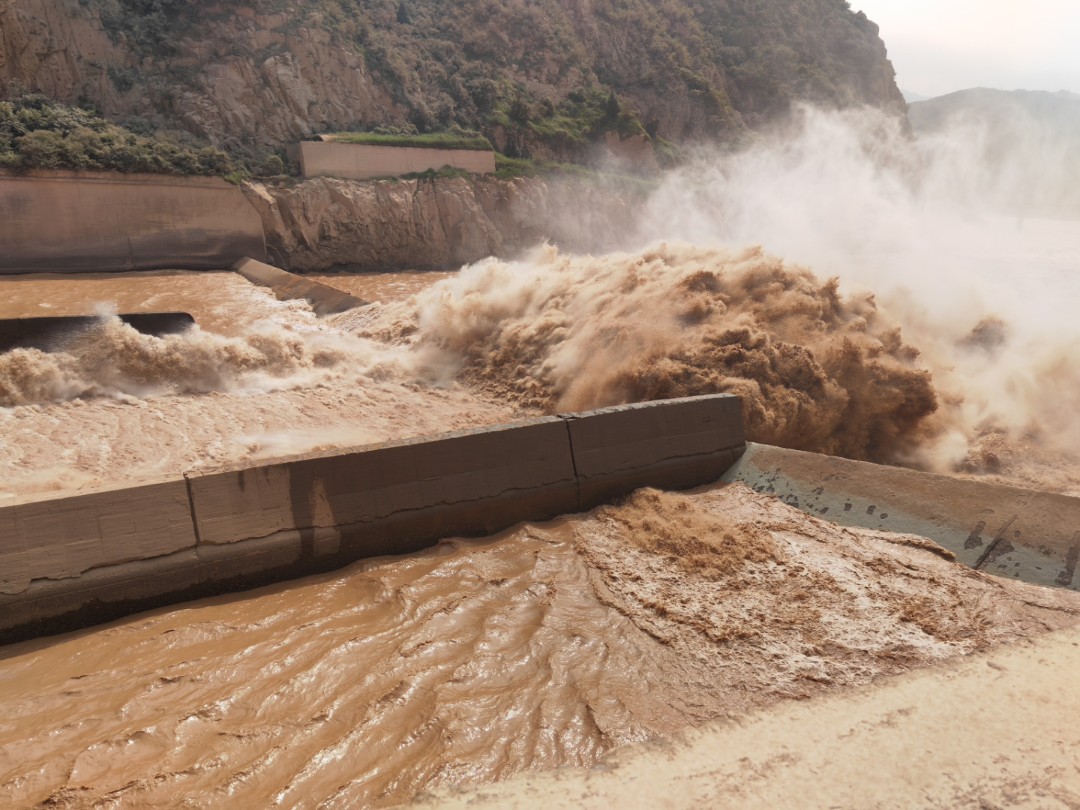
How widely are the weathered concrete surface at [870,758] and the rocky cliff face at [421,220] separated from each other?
24.3 metres

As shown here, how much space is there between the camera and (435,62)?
3456cm

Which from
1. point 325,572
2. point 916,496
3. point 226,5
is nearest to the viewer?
point 325,572

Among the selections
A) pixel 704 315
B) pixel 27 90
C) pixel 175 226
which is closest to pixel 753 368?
pixel 704 315

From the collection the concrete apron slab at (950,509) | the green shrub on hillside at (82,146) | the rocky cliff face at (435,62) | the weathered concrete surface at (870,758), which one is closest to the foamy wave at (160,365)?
the concrete apron slab at (950,509)

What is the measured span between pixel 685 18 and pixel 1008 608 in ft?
160

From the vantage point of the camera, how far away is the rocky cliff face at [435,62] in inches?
978

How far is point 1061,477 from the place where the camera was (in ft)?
25.1

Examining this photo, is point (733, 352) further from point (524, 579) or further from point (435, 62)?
point (435, 62)

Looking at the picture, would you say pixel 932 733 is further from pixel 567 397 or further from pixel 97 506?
pixel 567 397

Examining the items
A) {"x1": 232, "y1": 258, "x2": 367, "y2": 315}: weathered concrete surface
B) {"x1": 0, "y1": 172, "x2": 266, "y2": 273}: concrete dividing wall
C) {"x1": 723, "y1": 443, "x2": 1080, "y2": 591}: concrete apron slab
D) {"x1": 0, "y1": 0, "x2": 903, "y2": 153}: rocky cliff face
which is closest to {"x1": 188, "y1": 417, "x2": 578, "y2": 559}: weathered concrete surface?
{"x1": 723, "y1": 443, "x2": 1080, "y2": 591}: concrete apron slab

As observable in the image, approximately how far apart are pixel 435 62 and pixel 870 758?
1466 inches

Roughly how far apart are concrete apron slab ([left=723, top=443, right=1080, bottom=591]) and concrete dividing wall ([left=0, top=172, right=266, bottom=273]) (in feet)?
69.5

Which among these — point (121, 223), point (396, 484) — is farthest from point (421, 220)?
point (396, 484)

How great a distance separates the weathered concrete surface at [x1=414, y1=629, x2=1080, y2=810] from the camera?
294 cm
